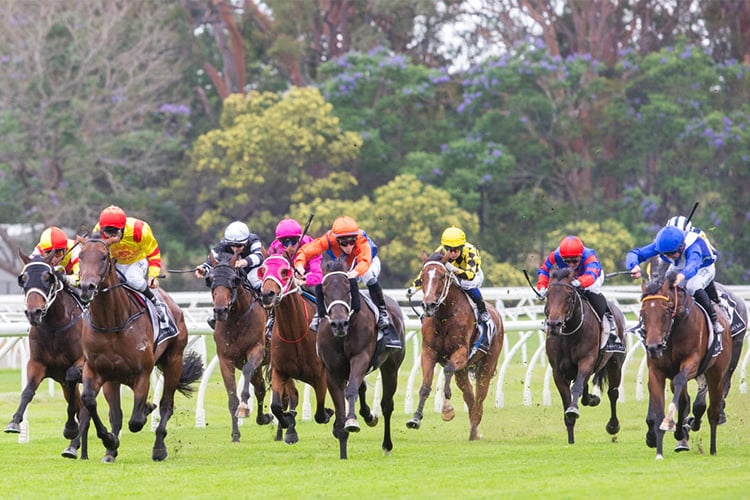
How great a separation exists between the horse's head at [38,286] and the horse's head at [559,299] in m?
3.49

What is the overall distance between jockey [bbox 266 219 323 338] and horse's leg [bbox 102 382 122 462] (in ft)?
4.63

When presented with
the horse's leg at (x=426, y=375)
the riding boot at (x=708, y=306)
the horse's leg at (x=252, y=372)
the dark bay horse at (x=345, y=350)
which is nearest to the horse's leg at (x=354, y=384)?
the dark bay horse at (x=345, y=350)

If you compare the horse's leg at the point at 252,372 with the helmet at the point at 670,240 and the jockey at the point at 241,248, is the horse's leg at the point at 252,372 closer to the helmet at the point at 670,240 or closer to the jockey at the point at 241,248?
the jockey at the point at 241,248

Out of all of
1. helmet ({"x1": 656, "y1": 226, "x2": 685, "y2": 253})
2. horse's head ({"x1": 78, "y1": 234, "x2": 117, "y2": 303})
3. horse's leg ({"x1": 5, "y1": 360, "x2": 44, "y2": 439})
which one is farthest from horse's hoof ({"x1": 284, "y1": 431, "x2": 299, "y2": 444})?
helmet ({"x1": 656, "y1": 226, "x2": 685, "y2": 253})

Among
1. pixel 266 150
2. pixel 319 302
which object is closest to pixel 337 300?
pixel 319 302

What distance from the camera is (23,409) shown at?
972 centimetres

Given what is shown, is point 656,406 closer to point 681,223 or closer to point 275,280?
point 681,223

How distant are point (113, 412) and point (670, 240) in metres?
3.90

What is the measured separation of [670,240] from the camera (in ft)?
33.8

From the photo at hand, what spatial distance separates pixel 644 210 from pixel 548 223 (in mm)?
2020

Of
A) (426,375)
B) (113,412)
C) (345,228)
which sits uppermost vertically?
(345,228)

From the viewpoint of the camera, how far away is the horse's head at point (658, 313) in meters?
9.66

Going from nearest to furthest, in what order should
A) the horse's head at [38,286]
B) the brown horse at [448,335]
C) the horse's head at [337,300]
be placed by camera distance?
Result: the horse's head at [38,286] → the horse's head at [337,300] → the brown horse at [448,335]

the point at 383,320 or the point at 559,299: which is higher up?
the point at 559,299
